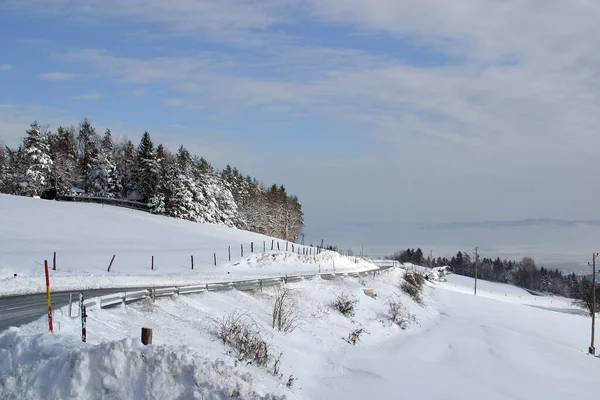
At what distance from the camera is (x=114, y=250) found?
3984cm

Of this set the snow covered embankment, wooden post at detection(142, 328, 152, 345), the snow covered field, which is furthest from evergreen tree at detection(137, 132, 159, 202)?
wooden post at detection(142, 328, 152, 345)

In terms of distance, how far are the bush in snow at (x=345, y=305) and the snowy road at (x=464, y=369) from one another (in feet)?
9.01

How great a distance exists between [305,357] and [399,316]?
1553 cm

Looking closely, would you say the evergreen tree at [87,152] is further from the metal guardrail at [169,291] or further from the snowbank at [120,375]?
the snowbank at [120,375]

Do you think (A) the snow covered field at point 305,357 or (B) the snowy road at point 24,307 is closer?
(A) the snow covered field at point 305,357

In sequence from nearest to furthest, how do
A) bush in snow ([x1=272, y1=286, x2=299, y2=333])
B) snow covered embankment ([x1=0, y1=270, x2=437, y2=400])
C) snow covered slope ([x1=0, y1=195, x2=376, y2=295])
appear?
snow covered embankment ([x1=0, y1=270, x2=437, y2=400]) < bush in snow ([x1=272, y1=286, x2=299, y2=333]) < snow covered slope ([x1=0, y1=195, x2=376, y2=295])

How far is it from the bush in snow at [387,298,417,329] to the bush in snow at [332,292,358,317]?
393 centimetres

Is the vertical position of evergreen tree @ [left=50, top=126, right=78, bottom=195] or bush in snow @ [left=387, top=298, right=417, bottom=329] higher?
evergreen tree @ [left=50, top=126, right=78, bottom=195]

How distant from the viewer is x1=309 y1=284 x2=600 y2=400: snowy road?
19141mm

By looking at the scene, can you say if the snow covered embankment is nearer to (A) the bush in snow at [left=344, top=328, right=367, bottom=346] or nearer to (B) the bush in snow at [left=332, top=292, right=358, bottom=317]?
(A) the bush in snow at [left=344, top=328, right=367, bottom=346]

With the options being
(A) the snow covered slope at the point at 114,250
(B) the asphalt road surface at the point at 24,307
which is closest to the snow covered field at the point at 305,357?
(B) the asphalt road surface at the point at 24,307

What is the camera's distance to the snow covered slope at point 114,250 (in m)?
27.2

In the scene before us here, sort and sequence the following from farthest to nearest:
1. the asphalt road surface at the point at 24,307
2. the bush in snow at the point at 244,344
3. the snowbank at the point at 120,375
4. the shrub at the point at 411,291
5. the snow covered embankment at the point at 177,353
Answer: the shrub at the point at 411,291, the bush in snow at the point at 244,344, the asphalt road surface at the point at 24,307, the snow covered embankment at the point at 177,353, the snowbank at the point at 120,375

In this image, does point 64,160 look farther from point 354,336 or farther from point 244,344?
point 244,344
